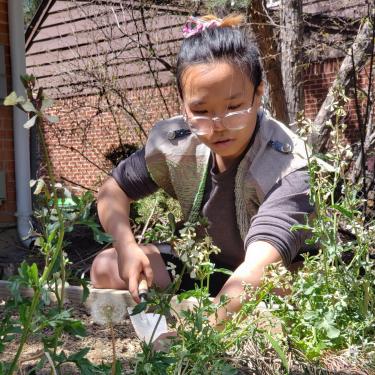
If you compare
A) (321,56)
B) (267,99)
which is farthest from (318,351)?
(321,56)

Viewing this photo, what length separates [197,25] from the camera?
7.97 feet

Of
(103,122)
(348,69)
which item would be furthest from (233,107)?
(103,122)

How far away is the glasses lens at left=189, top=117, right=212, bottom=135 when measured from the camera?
2.09 m

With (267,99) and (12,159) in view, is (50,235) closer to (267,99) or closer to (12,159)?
(267,99)

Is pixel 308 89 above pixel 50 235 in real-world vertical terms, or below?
below

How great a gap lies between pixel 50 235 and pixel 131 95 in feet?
27.2

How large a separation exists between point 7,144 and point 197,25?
3.78m

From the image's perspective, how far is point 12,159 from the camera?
5.89 metres

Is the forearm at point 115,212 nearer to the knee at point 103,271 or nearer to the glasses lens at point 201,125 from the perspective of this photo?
the knee at point 103,271

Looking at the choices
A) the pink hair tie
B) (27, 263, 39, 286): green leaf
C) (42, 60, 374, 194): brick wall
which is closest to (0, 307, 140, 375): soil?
(27, 263, 39, 286): green leaf

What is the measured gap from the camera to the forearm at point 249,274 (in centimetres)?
171

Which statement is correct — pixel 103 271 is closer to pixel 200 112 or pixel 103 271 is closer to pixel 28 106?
pixel 200 112

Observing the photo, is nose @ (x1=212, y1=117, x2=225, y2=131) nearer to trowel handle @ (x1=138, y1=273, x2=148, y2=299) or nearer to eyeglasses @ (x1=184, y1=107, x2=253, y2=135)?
eyeglasses @ (x1=184, y1=107, x2=253, y2=135)

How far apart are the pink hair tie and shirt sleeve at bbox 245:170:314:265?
606 mm
